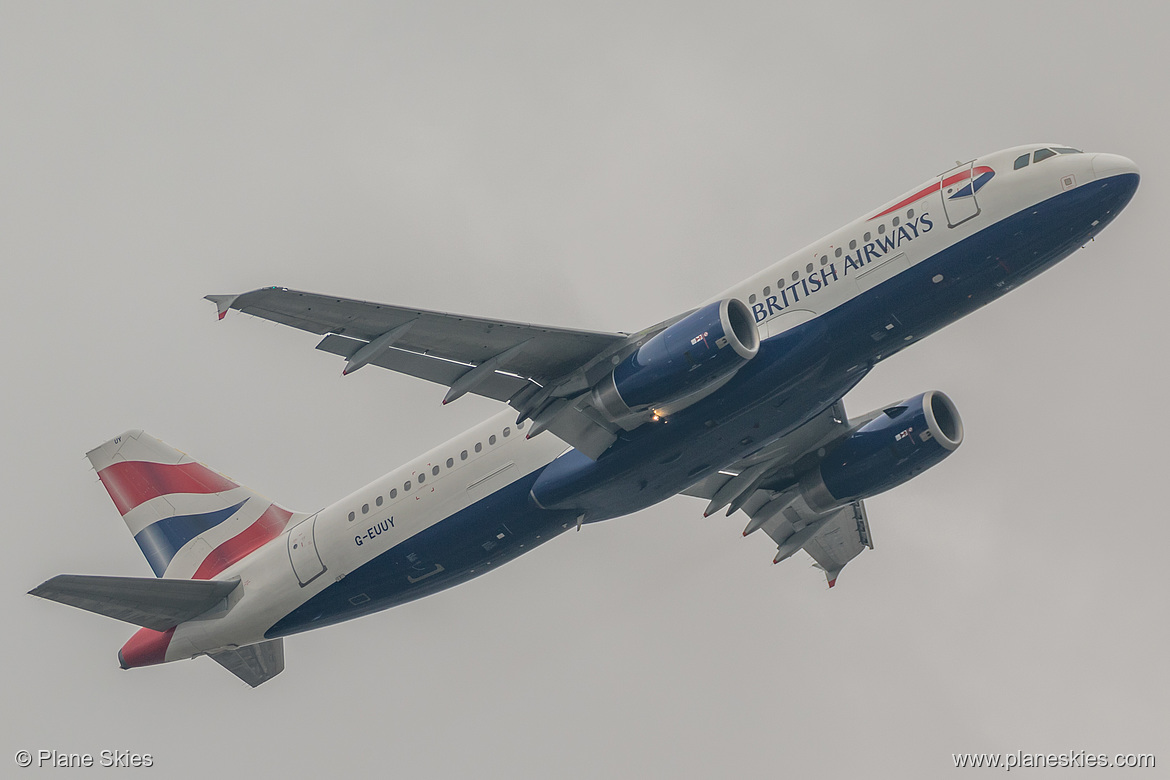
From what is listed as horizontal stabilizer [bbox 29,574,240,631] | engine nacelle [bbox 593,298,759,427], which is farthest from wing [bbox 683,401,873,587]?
horizontal stabilizer [bbox 29,574,240,631]

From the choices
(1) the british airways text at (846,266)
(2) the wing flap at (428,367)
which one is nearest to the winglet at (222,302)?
(2) the wing flap at (428,367)

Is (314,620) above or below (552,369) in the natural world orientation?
below

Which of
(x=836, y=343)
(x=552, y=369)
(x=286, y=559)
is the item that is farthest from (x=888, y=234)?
(x=286, y=559)

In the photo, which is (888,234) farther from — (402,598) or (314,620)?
(314,620)

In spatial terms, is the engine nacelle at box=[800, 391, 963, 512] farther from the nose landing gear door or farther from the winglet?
the winglet

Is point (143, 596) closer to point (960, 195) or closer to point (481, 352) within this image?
point (481, 352)

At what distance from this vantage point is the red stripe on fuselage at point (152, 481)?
36.2 metres

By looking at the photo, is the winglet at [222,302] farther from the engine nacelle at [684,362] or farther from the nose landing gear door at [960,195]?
the nose landing gear door at [960,195]

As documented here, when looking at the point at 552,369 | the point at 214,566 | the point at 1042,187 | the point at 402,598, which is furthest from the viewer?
the point at 214,566

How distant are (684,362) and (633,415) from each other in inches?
86.3

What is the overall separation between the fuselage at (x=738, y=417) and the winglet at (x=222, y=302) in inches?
344

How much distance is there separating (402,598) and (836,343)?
13.2 meters

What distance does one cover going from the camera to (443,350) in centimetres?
2764

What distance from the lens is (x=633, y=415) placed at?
27719 mm
